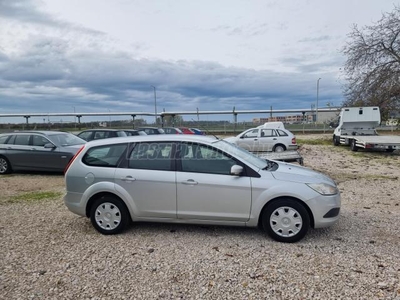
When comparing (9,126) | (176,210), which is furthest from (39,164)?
(9,126)

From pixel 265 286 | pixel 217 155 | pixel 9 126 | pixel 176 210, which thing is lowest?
pixel 265 286

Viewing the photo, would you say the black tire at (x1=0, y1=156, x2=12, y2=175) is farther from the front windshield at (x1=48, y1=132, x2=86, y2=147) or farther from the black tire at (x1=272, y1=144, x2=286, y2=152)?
the black tire at (x1=272, y1=144, x2=286, y2=152)

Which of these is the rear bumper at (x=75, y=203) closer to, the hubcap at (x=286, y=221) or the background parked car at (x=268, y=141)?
the hubcap at (x=286, y=221)

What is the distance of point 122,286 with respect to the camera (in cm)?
282

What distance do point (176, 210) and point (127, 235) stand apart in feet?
2.82

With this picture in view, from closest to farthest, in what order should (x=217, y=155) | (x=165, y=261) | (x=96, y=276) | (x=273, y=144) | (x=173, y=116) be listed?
(x=96, y=276) < (x=165, y=261) < (x=217, y=155) < (x=273, y=144) < (x=173, y=116)

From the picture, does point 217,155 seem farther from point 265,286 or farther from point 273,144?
point 273,144

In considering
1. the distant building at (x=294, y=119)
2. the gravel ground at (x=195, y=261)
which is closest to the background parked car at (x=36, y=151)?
the gravel ground at (x=195, y=261)

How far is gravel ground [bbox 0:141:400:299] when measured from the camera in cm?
272

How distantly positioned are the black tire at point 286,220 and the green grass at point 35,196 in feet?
16.6

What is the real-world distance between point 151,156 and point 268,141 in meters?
11.0

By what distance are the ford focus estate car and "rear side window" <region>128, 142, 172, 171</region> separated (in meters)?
0.01

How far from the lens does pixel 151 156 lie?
4.08m

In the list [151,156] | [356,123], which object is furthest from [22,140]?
[356,123]
